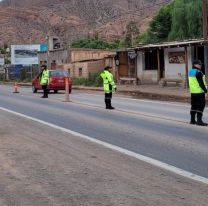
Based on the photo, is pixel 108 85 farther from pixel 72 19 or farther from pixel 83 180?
pixel 72 19

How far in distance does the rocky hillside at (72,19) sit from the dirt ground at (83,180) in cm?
10401

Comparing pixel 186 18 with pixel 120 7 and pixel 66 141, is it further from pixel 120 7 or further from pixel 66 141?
pixel 120 7

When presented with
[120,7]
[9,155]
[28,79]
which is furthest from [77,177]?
[120,7]

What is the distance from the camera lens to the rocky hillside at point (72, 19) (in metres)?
128

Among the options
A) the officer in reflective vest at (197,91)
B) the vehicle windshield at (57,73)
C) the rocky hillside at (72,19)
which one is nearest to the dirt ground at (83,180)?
the officer in reflective vest at (197,91)

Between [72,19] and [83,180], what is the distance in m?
141

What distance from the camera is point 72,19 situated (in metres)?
146

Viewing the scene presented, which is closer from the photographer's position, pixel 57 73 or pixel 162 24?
pixel 57 73

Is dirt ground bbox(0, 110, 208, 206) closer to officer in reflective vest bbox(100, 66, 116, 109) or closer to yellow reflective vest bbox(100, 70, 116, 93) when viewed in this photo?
officer in reflective vest bbox(100, 66, 116, 109)

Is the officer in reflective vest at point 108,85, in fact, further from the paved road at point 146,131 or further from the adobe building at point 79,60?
Answer: the adobe building at point 79,60

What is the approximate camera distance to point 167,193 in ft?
22.5

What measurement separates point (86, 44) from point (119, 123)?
6788 cm

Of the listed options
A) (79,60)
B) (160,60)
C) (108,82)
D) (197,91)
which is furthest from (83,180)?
(79,60)

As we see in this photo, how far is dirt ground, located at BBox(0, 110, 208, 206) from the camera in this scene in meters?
6.60
